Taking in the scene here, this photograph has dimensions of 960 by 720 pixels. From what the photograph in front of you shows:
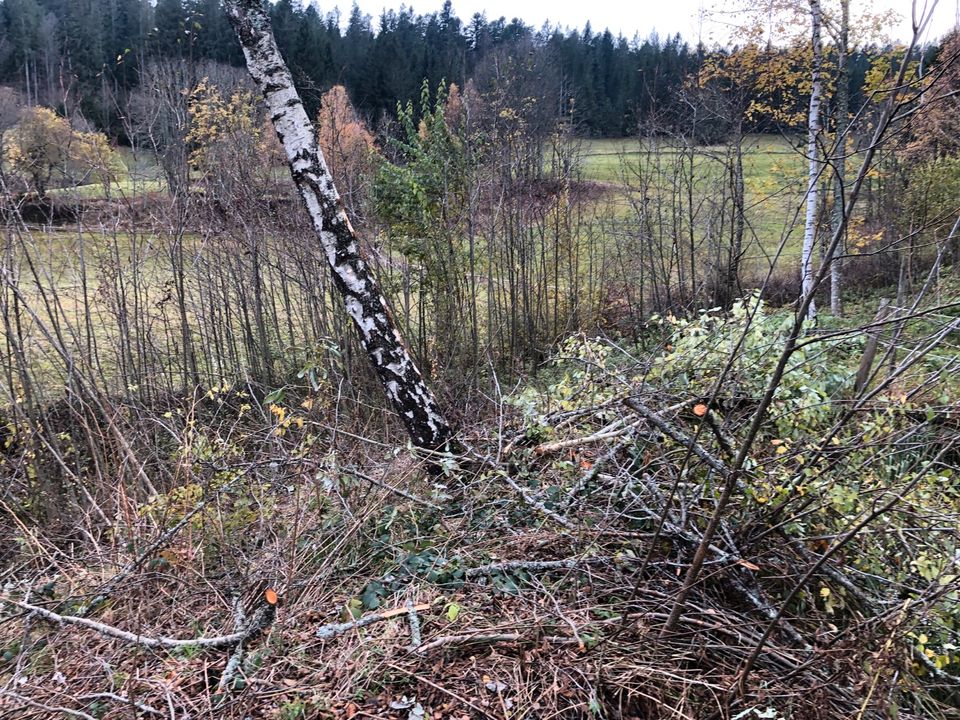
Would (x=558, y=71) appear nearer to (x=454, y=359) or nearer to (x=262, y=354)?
(x=454, y=359)

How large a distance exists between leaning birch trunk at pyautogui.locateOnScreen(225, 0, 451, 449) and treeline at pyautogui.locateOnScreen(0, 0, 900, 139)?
1.51m

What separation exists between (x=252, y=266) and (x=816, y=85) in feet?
30.2

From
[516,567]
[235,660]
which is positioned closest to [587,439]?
[516,567]

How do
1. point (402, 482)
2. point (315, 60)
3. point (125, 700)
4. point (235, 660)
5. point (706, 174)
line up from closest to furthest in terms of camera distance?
point (125, 700)
point (235, 660)
point (402, 482)
point (706, 174)
point (315, 60)

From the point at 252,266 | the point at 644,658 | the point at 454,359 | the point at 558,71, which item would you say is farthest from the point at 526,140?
the point at 644,658

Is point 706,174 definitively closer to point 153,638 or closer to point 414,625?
point 414,625

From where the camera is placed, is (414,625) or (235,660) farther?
(414,625)

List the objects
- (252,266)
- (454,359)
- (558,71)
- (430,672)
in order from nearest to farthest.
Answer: (430,672)
(252,266)
(454,359)
(558,71)

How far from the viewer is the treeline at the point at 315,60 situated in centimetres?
658

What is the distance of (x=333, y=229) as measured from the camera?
395 centimetres

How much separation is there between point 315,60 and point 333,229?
13.5 metres

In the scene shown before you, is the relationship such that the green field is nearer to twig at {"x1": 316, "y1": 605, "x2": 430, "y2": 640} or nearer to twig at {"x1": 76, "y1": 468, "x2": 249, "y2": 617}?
twig at {"x1": 316, "y1": 605, "x2": 430, "y2": 640}

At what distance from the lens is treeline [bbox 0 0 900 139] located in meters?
6.58

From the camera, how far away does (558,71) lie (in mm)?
15820
